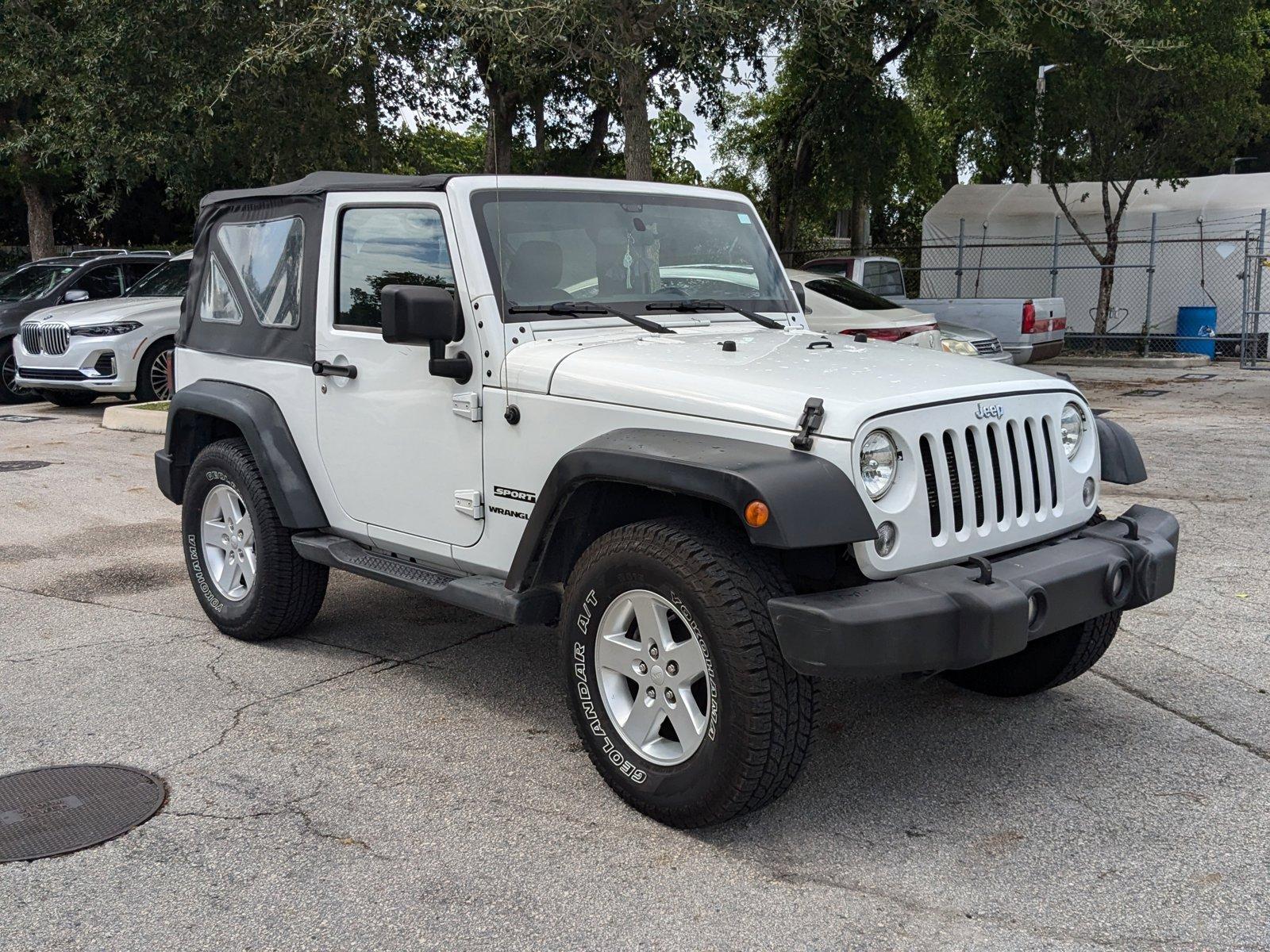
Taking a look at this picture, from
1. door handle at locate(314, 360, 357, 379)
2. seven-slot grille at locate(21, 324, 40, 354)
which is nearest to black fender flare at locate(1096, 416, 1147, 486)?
door handle at locate(314, 360, 357, 379)

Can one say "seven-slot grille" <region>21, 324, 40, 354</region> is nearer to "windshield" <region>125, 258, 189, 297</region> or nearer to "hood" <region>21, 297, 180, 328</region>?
"hood" <region>21, 297, 180, 328</region>

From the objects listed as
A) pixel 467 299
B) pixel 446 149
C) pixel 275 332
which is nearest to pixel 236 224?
pixel 275 332

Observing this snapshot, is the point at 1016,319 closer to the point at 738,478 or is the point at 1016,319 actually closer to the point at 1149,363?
the point at 1149,363

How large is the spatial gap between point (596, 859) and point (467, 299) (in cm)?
200

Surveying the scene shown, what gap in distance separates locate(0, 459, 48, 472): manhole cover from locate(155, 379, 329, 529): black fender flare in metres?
5.67

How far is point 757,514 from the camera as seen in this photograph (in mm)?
3242

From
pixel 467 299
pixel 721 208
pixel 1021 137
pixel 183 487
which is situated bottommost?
pixel 183 487

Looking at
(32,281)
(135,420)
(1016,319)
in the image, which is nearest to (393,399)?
(135,420)

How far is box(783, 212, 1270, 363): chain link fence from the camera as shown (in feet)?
70.4

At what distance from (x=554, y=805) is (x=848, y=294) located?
34.3 ft

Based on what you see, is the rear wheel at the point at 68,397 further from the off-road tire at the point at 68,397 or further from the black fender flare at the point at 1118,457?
the black fender flare at the point at 1118,457

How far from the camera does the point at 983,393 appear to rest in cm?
378

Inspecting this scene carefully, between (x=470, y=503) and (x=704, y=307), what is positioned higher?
(x=704, y=307)

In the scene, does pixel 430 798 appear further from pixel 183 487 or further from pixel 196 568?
pixel 183 487
